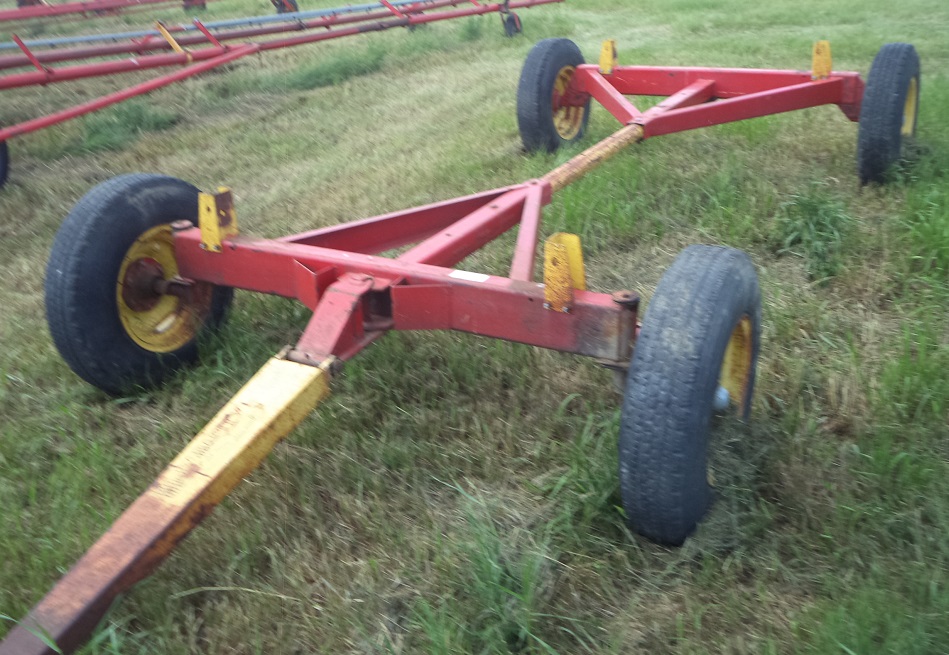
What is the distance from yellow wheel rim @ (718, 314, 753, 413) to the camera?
208cm

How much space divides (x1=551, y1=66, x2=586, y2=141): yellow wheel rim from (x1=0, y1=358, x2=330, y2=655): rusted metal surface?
10.3ft

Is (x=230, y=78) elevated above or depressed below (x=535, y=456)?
above

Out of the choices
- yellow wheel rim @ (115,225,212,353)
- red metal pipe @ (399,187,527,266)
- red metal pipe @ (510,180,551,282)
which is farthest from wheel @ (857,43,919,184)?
yellow wheel rim @ (115,225,212,353)

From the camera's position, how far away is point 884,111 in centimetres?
354

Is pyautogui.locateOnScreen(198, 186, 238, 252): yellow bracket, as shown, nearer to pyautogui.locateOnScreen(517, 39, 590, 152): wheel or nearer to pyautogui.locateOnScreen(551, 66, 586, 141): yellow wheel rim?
pyautogui.locateOnScreen(517, 39, 590, 152): wheel

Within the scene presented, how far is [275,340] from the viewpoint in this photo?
111 inches

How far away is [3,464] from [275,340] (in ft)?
3.02

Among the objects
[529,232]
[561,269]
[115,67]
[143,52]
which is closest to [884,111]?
[529,232]

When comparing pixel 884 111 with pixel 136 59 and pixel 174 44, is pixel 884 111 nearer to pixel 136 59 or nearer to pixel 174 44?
pixel 136 59

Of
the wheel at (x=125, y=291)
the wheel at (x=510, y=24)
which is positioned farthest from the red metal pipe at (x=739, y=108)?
the wheel at (x=510, y=24)

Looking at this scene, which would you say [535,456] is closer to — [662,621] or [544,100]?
[662,621]

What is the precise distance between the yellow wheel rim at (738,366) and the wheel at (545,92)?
99.6 inches

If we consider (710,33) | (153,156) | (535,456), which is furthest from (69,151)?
(710,33)

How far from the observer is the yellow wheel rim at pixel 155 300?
2.42 metres
